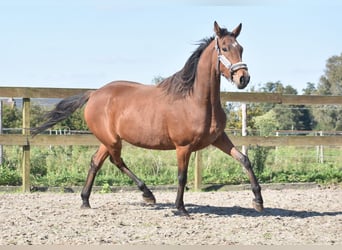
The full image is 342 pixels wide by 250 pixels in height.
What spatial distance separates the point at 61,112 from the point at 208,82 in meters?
2.26

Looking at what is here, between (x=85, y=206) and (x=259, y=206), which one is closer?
(x=259, y=206)

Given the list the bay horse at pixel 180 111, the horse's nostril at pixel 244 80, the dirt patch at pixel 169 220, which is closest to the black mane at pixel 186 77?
the bay horse at pixel 180 111

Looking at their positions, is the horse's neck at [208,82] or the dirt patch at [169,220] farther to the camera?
the horse's neck at [208,82]

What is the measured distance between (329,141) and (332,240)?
454 cm

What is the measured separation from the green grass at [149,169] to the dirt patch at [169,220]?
2.59ft

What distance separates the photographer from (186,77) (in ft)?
20.6

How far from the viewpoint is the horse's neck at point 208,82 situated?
6066 millimetres

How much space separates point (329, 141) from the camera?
917 cm

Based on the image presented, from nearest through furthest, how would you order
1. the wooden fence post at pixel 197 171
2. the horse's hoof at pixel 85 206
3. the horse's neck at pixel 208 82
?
the horse's neck at pixel 208 82, the horse's hoof at pixel 85 206, the wooden fence post at pixel 197 171

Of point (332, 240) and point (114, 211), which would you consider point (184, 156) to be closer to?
point (114, 211)

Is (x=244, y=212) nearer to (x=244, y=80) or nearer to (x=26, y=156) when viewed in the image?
(x=244, y=80)

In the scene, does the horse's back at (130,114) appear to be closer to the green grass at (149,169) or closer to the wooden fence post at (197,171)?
the green grass at (149,169)

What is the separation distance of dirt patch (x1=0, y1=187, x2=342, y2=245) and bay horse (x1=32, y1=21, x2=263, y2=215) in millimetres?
367

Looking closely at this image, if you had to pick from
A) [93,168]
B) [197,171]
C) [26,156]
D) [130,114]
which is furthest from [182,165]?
[26,156]
